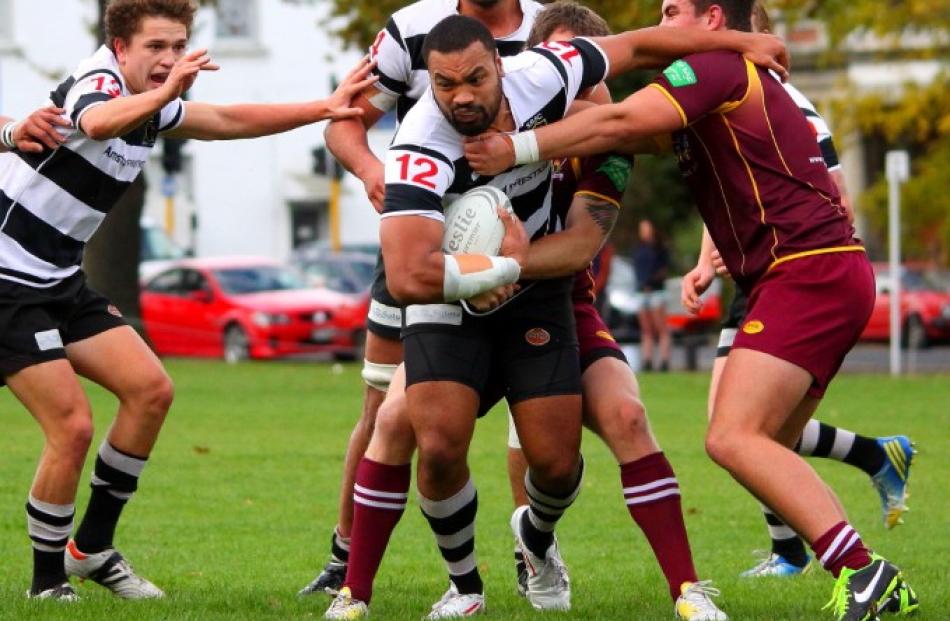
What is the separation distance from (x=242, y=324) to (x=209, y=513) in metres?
16.6

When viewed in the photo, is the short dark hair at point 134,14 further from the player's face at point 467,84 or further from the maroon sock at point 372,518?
the maroon sock at point 372,518

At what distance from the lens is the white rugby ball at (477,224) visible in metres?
6.19

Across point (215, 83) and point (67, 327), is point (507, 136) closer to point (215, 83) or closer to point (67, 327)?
point (67, 327)

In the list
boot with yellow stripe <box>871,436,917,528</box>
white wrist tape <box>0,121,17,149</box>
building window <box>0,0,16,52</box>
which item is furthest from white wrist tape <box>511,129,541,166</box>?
building window <box>0,0,16,52</box>

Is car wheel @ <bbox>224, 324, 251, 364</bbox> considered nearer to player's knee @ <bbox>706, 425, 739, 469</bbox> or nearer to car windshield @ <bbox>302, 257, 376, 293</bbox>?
car windshield @ <bbox>302, 257, 376, 293</bbox>

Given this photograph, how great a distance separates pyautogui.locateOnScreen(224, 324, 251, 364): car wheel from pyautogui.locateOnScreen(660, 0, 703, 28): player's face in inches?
801

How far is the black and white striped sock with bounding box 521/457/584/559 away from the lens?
673 cm

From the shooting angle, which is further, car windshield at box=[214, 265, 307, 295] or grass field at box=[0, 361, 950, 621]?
car windshield at box=[214, 265, 307, 295]

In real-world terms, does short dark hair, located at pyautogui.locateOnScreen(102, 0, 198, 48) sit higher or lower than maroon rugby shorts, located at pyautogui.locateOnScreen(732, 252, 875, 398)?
higher

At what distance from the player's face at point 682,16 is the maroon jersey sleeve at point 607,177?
0.51 m

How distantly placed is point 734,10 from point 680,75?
0.56 meters

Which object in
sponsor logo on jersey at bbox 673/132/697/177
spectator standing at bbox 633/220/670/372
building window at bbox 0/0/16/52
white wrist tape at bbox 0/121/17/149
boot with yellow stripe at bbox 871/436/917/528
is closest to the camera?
sponsor logo on jersey at bbox 673/132/697/177

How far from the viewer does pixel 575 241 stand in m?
6.46

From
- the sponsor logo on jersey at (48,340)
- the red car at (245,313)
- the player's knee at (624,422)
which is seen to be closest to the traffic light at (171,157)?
the red car at (245,313)
